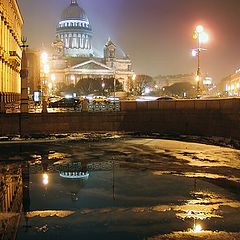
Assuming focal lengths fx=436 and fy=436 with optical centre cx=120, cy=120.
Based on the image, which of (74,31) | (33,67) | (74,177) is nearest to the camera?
(74,177)

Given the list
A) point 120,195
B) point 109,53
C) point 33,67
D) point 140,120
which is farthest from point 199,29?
point 109,53

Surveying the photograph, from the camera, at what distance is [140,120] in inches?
1356

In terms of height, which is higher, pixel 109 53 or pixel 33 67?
pixel 109 53

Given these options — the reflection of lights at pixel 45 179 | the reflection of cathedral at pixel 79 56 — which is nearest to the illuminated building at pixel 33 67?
the reflection of cathedral at pixel 79 56

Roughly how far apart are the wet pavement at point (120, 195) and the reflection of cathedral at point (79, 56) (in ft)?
455

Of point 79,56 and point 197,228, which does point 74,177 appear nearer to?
point 197,228

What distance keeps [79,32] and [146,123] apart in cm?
14443

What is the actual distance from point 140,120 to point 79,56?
144m

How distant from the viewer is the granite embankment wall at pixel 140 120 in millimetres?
30422

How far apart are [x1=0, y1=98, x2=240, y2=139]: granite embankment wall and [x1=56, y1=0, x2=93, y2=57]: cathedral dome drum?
466ft

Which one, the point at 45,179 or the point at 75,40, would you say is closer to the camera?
the point at 45,179

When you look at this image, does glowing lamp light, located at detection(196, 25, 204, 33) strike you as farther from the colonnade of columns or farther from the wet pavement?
the colonnade of columns

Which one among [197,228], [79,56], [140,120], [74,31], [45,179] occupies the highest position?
[74,31]

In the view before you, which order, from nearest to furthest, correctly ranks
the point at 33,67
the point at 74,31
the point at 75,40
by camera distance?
the point at 33,67
the point at 74,31
the point at 75,40
